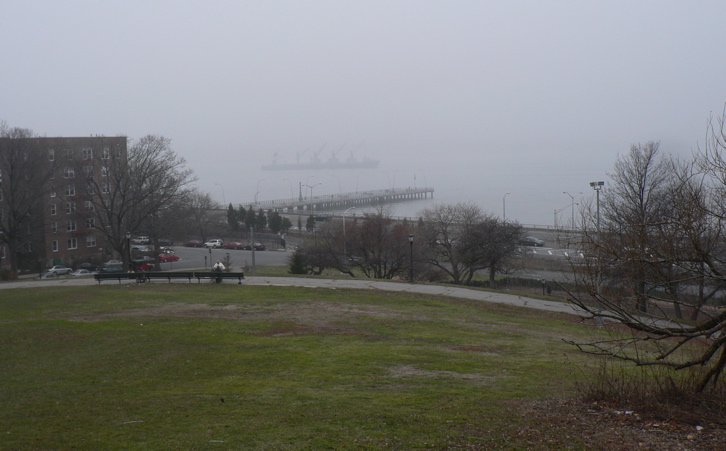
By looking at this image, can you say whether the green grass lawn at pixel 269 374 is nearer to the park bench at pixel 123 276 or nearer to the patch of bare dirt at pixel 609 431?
the patch of bare dirt at pixel 609 431

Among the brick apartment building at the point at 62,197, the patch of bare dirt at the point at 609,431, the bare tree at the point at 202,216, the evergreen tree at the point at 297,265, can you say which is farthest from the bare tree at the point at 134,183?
the patch of bare dirt at the point at 609,431

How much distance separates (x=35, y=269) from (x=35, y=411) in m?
51.9

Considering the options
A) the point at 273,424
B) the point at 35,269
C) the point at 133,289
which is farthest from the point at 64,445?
the point at 35,269

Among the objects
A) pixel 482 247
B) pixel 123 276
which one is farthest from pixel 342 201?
pixel 123 276

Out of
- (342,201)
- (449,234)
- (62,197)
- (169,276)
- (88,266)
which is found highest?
(342,201)

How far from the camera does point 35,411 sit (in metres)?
9.20

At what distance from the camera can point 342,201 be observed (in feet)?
411

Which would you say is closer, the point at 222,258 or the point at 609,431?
the point at 609,431

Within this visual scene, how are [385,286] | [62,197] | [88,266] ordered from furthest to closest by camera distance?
[62,197] → [88,266] → [385,286]

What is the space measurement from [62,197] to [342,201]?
7251 centimetres

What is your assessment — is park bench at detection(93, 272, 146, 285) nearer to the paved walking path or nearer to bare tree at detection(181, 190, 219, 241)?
the paved walking path

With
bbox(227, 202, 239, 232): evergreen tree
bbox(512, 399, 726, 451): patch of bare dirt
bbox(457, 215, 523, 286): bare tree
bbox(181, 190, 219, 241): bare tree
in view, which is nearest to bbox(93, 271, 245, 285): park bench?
bbox(457, 215, 523, 286): bare tree

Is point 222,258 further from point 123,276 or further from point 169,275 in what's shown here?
point 169,275

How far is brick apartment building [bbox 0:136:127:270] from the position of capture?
51062 mm
